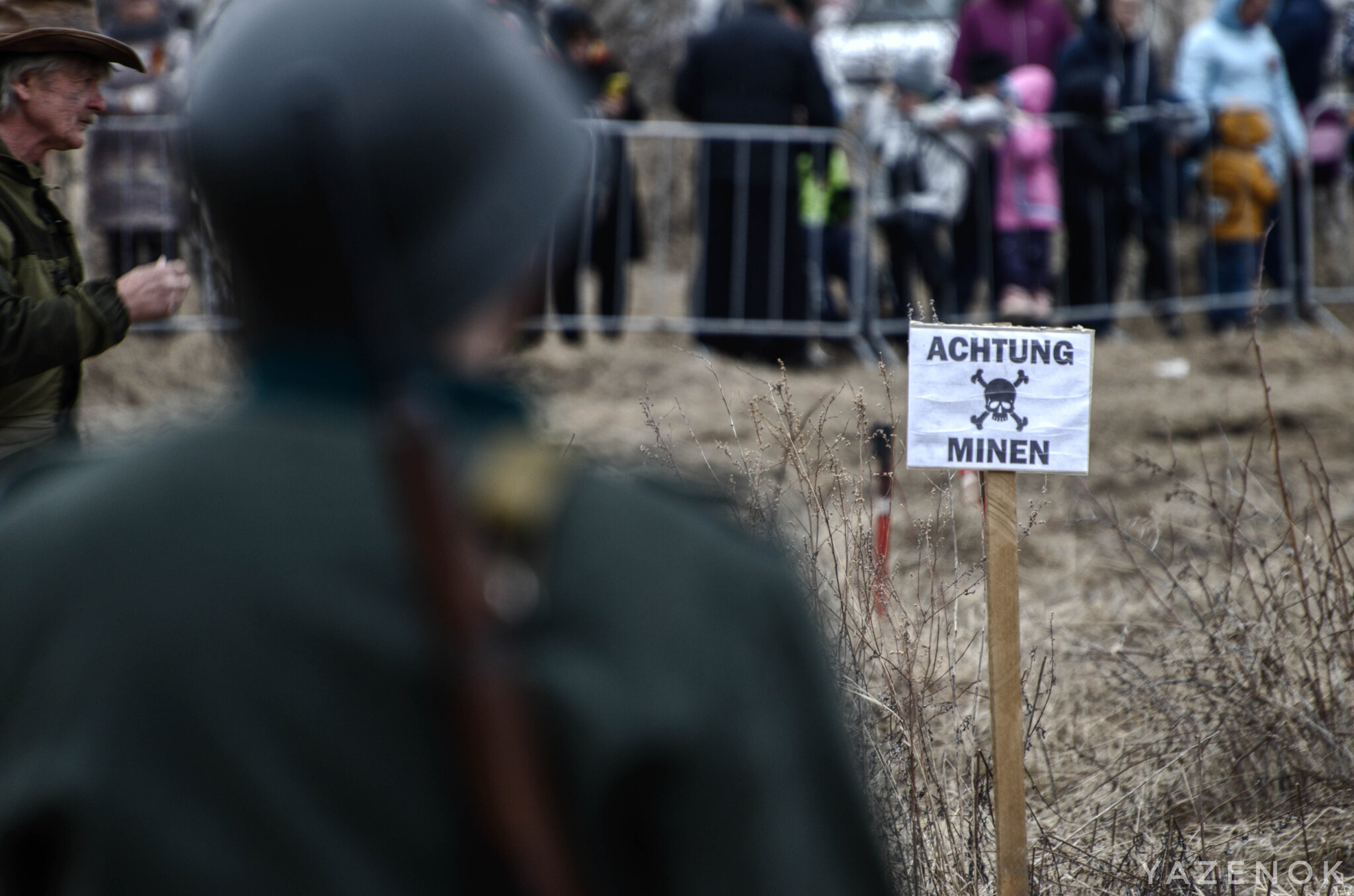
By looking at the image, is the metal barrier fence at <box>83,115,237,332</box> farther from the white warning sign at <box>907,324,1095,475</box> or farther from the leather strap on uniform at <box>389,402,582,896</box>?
the leather strap on uniform at <box>389,402,582,896</box>

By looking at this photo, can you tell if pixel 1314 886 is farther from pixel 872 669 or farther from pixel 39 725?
pixel 39 725

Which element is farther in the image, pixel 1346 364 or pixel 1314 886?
pixel 1346 364

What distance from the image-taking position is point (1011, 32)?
27.5 ft

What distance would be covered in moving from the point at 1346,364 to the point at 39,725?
8197mm

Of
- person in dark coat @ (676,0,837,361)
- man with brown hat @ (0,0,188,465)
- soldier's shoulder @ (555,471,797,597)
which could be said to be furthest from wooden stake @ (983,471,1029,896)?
person in dark coat @ (676,0,837,361)

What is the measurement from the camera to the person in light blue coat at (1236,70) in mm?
8266

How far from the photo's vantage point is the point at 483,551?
2.79 ft

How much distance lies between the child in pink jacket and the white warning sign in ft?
17.0

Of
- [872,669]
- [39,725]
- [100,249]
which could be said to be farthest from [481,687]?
[100,249]

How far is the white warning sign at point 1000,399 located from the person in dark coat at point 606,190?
5367 millimetres

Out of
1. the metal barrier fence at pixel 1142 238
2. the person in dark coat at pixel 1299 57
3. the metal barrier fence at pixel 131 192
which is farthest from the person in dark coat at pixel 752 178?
the person in dark coat at pixel 1299 57

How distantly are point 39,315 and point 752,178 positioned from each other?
5.75 meters

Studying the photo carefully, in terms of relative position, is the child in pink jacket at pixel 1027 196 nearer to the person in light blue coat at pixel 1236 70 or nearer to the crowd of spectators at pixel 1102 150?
the crowd of spectators at pixel 1102 150

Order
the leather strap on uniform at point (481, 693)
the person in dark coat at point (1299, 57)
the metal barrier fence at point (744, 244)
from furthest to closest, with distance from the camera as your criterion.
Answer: the person in dark coat at point (1299, 57)
the metal barrier fence at point (744, 244)
the leather strap on uniform at point (481, 693)
